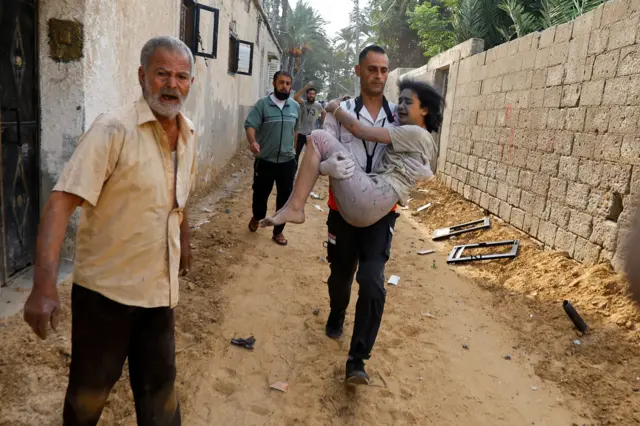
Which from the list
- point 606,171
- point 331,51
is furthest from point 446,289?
point 331,51

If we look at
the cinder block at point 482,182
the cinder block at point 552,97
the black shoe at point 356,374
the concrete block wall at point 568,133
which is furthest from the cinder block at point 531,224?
the black shoe at point 356,374

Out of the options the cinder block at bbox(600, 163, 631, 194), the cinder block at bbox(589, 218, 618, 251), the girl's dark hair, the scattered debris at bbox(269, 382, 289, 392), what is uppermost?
the girl's dark hair

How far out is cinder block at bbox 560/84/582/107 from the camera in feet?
17.5

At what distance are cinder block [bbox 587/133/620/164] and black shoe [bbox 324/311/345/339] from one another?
3.08 meters

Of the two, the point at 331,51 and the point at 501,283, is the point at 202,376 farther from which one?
the point at 331,51

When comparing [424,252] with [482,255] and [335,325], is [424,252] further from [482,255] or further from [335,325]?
[335,325]

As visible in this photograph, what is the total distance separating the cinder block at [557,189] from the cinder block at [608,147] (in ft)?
1.88

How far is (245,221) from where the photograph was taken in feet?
22.1

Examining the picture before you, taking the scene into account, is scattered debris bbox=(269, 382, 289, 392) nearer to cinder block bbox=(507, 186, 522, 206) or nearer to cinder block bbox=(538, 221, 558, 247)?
cinder block bbox=(538, 221, 558, 247)

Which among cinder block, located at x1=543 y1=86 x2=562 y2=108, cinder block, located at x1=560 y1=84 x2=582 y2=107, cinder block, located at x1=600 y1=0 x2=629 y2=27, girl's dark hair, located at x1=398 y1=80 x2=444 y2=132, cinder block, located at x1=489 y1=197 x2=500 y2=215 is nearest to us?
girl's dark hair, located at x1=398 y1=80 x2=444 y2=132

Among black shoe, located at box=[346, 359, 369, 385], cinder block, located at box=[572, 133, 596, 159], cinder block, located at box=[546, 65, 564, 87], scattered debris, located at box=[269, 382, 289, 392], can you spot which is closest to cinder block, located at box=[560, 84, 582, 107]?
cinder block, located at box=[546, 65, 564, 87]

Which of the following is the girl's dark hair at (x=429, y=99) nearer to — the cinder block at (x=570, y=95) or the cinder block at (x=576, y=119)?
the cinder block at (x=576, y=119)

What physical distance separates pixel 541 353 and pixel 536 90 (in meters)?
3.69

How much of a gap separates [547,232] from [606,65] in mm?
1877
